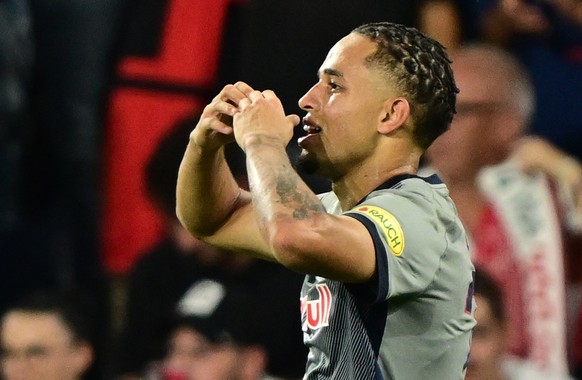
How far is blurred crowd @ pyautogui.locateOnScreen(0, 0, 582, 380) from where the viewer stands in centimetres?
470

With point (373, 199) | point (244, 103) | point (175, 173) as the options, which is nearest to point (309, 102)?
point (244, 103)

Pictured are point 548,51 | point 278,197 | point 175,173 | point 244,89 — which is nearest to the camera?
point 278,197

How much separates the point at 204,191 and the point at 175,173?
2231 millimetres

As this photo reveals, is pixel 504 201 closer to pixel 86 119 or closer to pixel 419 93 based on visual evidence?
pixel 86 119

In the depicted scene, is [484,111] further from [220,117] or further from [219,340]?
[220,117]

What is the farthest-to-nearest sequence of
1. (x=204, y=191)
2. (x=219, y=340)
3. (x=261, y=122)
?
1. (x=219, y=340)
2. (x=204, y=191)
3. (x=261, y=122)

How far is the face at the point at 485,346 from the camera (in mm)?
4488

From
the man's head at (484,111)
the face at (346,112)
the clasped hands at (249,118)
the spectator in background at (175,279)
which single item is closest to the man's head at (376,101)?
the face at (346,112)

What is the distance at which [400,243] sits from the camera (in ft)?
7.75

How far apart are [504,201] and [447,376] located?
2287mm

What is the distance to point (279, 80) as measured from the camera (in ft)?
16.0

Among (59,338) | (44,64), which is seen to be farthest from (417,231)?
(44,64)

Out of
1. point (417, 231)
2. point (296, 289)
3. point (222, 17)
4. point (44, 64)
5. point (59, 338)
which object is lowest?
point (59, 338)

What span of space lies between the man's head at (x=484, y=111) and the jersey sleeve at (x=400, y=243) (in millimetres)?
2364
